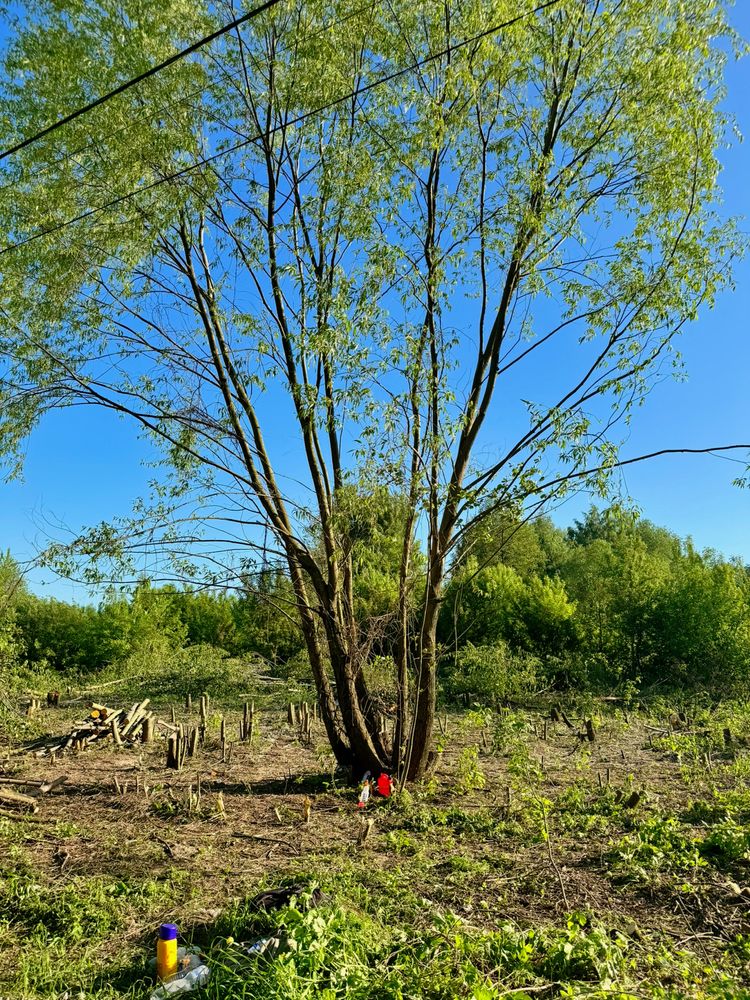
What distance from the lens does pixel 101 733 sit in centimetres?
1035

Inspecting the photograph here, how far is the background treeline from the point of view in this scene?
47.9 ft

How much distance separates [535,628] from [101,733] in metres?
11.4

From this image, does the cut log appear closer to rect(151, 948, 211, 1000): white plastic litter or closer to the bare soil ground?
the bare soil ground

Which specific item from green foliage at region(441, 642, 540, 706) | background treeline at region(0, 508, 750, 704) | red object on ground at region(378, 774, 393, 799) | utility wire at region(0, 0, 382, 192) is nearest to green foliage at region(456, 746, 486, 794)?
red object on ground at region(378, 774, 393, 799)

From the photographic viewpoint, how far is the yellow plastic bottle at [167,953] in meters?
3.33

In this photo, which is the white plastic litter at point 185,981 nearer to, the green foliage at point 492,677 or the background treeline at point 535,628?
the background treeline at point 535,628

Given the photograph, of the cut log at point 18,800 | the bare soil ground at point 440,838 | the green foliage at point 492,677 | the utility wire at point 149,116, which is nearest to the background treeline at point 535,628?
the green foliage at point 492,677

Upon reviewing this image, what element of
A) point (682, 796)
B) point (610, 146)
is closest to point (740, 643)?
point (682, 796)

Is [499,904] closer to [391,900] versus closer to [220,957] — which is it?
[391,900]

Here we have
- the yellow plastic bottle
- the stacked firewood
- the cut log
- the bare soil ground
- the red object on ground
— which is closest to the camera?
the yellow plastic bottle

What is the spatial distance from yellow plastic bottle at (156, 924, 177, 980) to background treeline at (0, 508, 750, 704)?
7077 millimetres

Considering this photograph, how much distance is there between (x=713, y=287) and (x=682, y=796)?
4902 millimetres

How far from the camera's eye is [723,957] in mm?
3672

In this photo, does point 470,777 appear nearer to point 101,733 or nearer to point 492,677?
point 101,733
